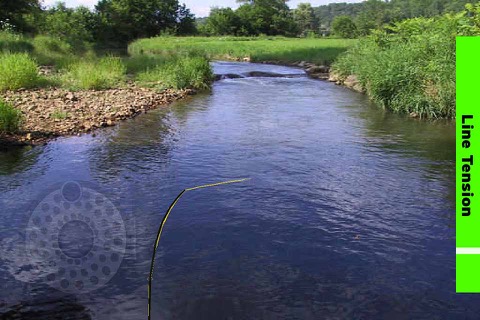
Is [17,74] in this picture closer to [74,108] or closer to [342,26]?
[74,108]

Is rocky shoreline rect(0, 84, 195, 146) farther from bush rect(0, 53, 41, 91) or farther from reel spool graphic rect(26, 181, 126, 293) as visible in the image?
reel spool graphic rect(26, 181, 126, 293)

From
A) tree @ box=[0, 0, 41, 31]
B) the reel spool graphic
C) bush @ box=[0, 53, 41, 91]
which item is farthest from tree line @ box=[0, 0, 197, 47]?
the reel spool graphic

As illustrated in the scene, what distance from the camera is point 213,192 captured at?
860 centimetres

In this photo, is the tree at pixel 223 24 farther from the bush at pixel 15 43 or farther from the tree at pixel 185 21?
the bush at pixel 15 43

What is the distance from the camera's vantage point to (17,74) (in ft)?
57.4

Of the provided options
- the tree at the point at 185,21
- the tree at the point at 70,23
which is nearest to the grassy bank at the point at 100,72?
the tree at the point at 70,23

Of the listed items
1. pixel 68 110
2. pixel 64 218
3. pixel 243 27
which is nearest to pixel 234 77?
pixel 68 110

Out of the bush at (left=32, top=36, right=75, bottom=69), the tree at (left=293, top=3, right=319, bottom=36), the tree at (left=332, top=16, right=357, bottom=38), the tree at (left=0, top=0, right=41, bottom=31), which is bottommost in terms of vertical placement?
the bush at (left=32, top=36, right=75, bottom=69)

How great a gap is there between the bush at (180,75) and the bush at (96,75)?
3.40 ft

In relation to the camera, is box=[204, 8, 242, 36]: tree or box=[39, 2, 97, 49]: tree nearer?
box=[39, 2, 97, 49]: tree

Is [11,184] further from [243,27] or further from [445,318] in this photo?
[243,27]

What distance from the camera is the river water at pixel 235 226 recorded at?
533cm

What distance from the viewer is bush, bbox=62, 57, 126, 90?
1858cm

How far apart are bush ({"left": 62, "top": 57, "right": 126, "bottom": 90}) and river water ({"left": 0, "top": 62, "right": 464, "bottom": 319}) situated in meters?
6.21
